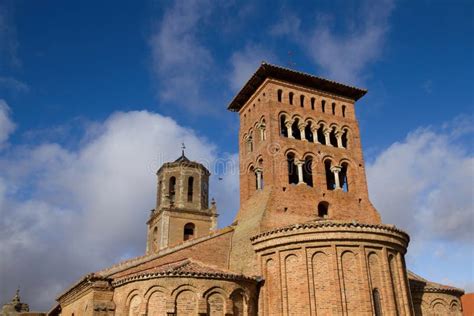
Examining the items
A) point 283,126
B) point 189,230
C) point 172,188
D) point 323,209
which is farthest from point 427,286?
point 172,188

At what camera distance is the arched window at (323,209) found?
1024 inches

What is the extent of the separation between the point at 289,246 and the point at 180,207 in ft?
64.1

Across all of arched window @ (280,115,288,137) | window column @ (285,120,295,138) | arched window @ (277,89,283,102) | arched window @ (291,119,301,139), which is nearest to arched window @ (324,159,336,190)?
arched window @ (291,119,301,139)

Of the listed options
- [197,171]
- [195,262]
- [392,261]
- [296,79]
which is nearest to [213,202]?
[197,171]

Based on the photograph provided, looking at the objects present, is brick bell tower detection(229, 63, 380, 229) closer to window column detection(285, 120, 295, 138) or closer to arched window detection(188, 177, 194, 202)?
window column detection(285, 120, 295, 138)

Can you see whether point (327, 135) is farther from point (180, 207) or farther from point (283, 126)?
point (180, 207)

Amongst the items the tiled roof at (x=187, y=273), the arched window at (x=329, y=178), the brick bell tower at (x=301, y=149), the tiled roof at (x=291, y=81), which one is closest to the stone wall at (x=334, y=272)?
the tiled roof at (x=187, y=273)

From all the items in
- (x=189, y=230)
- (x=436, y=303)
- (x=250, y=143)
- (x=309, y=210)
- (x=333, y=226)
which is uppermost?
(x=250, y=143)

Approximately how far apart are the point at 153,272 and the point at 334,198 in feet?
38.3

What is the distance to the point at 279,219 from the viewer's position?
23.7 m

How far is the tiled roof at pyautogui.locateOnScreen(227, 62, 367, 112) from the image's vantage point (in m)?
28.6

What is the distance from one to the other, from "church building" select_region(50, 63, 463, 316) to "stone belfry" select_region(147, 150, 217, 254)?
955 centimetres

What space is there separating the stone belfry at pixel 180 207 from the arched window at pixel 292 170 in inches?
519

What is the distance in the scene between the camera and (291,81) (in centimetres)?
2938
